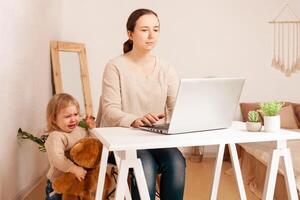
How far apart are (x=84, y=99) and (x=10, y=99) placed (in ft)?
5.00

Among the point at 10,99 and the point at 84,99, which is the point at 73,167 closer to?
the point at 10,99

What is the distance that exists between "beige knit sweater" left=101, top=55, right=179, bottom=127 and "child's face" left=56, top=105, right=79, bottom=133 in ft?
0.53

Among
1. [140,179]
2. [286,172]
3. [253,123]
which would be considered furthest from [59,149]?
[286,172]

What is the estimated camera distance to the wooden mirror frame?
3439 mm

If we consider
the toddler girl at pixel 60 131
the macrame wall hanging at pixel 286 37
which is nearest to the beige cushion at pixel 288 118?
the macrame wall hanging at pixel 286 37

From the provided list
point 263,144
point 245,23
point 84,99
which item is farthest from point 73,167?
point 245,23

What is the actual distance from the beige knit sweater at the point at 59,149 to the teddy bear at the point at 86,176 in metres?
0.04

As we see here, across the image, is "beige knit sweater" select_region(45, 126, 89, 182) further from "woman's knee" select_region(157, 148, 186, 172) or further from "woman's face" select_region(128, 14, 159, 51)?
"woman's face" select_region(128, 14, 159, 51)

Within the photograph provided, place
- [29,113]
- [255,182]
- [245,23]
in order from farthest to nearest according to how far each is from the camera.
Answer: [245,23]
[255,182]
[29,113]

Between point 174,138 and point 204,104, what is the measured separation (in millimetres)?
181

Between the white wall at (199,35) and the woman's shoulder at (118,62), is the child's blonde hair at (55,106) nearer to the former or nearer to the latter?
the woman's shoulder at (118,62)

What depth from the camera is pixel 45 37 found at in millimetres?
3195

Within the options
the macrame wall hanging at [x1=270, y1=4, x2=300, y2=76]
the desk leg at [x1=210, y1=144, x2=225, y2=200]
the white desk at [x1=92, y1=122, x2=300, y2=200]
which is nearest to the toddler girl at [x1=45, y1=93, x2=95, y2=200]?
the white desk at [x1=92, y1=122, x2=300, y2=200]

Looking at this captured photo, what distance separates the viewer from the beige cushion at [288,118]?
12.3 feet
